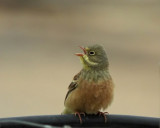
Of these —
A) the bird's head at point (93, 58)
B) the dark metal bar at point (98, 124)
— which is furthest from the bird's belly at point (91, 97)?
the dark metal bar at point (98, 124)

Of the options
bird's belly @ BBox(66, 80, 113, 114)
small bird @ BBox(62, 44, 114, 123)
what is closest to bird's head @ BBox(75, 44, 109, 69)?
small bird @ BBox(62, 44, 114, 123)

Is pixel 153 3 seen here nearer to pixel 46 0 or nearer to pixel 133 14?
pixel 133 14

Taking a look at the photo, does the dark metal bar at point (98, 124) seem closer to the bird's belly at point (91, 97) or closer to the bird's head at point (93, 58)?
the bird's belly at point (91, 97)

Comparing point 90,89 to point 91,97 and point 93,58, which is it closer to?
point 91,97

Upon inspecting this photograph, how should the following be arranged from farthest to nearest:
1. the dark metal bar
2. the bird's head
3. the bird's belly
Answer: the bird's head → the bird's belly → the dark metal bar

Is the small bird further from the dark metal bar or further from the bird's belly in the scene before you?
the dark metal bar

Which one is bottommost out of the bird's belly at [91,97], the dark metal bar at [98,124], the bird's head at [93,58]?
the dark metal bar at [98,124]

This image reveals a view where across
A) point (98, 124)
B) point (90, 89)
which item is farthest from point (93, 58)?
point (98, 124)

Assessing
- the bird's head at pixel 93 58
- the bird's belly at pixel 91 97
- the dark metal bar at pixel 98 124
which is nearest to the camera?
the dark metal bar at pixel 98 124

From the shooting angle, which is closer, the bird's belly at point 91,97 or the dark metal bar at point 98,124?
the dark metal bar at point 98,124

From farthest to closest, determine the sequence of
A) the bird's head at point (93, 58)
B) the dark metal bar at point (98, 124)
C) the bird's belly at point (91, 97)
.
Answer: the bird's head at point (93, 58) → the bird's belly at point (91, 97) → the dark metal bar at point (98, 124)
